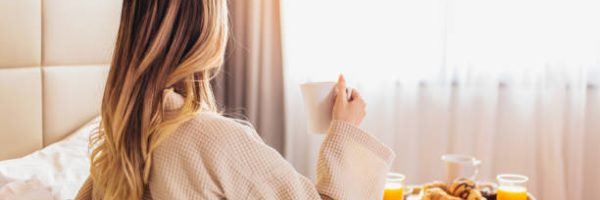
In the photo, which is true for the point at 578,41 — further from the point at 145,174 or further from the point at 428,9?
the point at 145,174

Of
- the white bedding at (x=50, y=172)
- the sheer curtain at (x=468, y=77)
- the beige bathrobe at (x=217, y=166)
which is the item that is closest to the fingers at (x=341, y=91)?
the beige bathrobe at (x=217, y=166)

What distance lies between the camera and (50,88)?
2.02m

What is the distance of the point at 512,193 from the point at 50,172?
1.17m

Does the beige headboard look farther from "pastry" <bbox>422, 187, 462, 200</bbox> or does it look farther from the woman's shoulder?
"pastry" <bbox>422, 187, 462, 200</bbox>

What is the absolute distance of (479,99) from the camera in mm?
2803

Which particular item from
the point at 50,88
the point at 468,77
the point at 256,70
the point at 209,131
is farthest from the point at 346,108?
the point at 256,70

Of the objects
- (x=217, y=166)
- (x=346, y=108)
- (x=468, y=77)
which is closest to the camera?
(x=217, y=166)

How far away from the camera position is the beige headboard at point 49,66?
183cm

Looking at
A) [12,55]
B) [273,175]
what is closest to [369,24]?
[12,55]

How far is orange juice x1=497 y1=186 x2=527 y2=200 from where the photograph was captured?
6.43 feet

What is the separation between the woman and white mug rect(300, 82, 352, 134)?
0.29 meters

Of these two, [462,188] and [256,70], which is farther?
[256,70]

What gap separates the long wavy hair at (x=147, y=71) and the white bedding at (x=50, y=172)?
1.42 feet

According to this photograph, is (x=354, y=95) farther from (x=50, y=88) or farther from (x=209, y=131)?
(x=50, y=88)
